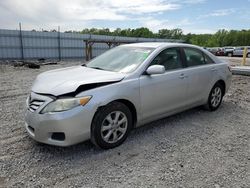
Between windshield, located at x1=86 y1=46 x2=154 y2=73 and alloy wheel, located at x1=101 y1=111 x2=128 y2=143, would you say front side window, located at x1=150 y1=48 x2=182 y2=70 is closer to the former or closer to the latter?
windshield, located at x1=86 y1=46 x2=154 y2=73

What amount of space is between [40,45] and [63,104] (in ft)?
63.9

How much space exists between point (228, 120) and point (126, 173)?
108 inches

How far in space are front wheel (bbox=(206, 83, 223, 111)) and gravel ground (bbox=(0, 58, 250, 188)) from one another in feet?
2.10

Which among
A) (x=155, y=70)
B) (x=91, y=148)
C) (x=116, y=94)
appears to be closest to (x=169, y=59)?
(x=155, y=70)

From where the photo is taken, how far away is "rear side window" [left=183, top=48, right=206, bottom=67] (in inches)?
173

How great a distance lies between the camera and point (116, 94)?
3.13 meters

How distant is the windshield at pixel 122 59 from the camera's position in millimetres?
3617

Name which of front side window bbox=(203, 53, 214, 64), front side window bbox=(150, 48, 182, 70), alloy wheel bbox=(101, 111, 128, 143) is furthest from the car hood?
front side window bbox=(203, 53, 214, 64)

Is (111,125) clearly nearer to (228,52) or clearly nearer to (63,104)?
(63,104)

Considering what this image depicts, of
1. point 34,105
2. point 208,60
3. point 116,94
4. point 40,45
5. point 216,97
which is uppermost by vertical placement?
point 40,45

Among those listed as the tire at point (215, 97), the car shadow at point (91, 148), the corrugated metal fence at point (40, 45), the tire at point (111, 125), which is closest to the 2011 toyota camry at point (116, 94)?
the tire at point (111, 125)

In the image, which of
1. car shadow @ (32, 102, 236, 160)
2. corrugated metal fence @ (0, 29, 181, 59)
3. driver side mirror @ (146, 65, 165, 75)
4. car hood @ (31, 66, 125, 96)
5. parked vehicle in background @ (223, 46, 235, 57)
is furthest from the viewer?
parked vehicle in background @ (223, 46, 235, 57)

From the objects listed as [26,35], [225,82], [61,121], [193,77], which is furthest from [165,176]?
[26,35]

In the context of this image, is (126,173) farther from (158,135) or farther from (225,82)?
(225,82)
